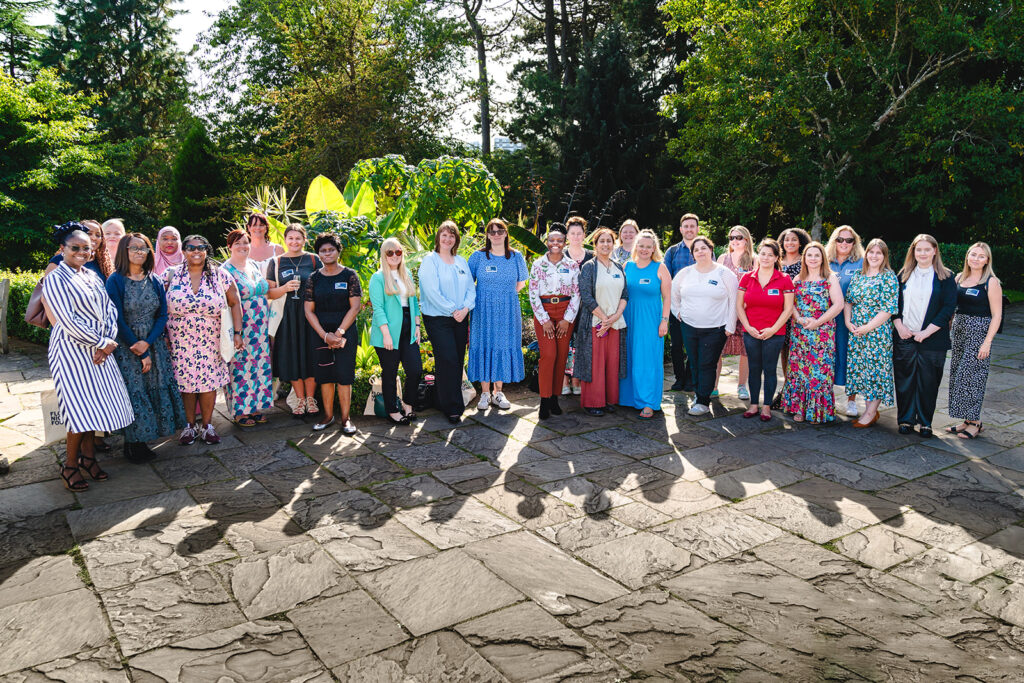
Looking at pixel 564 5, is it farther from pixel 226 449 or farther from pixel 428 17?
pixel 226 449

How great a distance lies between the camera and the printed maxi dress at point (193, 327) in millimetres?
5629

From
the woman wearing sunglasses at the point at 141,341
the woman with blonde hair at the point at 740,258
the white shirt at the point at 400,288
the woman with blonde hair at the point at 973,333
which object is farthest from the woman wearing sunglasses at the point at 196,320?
the woman with blonde hair at the point at 973,333

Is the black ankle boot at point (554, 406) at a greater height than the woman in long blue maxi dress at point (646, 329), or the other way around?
the woman in long blue maxi dress at point (646, 329)

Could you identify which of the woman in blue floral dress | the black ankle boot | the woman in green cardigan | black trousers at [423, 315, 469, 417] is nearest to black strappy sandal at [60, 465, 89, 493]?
the woman in green cardigan

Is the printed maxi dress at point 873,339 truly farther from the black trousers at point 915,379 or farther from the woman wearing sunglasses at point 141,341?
the woman wearing sunglasses at point 141,341

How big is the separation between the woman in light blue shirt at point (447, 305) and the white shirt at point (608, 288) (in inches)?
45.3

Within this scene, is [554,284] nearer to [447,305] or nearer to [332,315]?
[447,305]

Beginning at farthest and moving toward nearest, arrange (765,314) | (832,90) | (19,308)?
(832,90)
(19,308)
(765,314)

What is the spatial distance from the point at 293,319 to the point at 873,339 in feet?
16.7

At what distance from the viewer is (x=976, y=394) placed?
6102mm

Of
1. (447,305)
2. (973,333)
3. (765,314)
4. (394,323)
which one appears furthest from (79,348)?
(973,333)

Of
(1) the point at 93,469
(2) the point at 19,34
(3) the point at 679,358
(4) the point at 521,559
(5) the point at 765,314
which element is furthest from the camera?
(2) the point at 19,34

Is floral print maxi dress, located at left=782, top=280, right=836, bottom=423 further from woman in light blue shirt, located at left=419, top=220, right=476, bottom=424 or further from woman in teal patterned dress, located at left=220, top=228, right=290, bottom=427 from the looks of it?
woman in teal patterned dress, located at left=220, top=228, right=290, bottom=427

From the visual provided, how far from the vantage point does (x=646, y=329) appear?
678 centimetres
